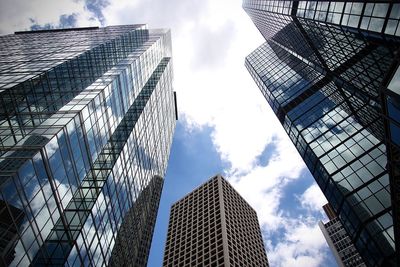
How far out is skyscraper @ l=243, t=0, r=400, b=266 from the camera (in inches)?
1109

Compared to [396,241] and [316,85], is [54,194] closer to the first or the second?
[396,241]

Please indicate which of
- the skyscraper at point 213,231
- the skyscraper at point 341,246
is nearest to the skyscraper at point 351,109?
the skyscraper at point 213,231

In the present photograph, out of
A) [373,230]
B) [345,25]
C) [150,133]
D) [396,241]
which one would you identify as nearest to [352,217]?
[373,230]

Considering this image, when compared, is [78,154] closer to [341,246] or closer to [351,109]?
[351,109]

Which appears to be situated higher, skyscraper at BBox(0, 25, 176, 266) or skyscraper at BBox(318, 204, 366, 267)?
skyscraper at BBox(318, 204, 366, 267)

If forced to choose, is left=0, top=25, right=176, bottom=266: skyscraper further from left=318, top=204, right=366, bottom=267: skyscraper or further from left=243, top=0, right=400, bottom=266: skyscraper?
left=318, top=204, right=366, bottom=267: skyscraper

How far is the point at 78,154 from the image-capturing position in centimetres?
2978

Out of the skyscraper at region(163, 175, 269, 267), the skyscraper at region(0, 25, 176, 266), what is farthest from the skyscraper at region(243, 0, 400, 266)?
the skyscraper at region(163, 175, 269, 267)

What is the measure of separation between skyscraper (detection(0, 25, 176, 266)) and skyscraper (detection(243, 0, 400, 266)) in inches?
952

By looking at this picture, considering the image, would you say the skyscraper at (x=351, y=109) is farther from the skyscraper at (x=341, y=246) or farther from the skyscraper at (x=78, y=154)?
the skyscraper at (x=341, y=246)

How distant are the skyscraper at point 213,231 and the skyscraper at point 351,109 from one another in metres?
46.3

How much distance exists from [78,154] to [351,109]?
35.9 metres

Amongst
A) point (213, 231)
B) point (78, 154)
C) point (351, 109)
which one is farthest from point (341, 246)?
point (78, 154)

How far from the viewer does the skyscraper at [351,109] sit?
2817cm
